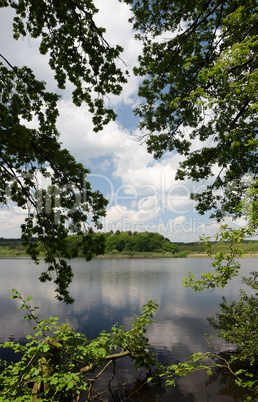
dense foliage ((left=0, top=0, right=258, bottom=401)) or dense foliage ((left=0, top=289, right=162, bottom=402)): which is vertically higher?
dense foliage ((left=0, top=0, right=258, bottom=401))

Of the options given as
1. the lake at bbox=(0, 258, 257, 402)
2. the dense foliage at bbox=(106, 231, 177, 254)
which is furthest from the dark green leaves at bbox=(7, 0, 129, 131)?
the dense foliage at bbox=(106, 231, 177, 254)

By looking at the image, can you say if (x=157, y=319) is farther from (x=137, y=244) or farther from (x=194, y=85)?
(x=137, y=244)

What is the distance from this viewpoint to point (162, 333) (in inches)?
701

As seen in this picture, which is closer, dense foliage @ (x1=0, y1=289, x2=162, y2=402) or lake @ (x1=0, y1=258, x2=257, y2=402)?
dense foliage @ (x1=0, y1=289, x2=162, y2=402)

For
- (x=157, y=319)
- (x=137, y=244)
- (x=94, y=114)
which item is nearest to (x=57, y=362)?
(x=94, y=114)

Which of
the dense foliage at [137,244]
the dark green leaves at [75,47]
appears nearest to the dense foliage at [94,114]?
the dark green leaves at [75,47]

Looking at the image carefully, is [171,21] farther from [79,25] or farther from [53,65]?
[53,65]

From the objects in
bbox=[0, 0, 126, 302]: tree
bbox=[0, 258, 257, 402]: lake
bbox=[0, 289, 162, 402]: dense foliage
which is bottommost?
bbox=[0, 258, 257, 402]: lake

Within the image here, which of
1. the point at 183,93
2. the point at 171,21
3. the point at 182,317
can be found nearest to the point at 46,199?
the point at 183,93

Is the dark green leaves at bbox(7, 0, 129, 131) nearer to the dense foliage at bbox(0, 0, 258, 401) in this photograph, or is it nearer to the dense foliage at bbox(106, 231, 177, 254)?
the dense foliage at bbox(0, 0, 258, 401)

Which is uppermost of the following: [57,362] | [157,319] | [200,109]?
[200,109]

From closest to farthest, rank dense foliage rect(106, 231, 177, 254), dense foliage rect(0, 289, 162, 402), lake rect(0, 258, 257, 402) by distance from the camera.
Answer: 1. dense foliage rect(0, 289, 162, 402)
2. lake rect(0, 258, 257, 402)
3. dense foliage rect(106, 231, 177, 254)

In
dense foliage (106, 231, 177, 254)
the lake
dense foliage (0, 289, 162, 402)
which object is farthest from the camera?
dense foliage (106, 231, 177, 254)

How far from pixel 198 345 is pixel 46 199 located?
14099 millimetres
